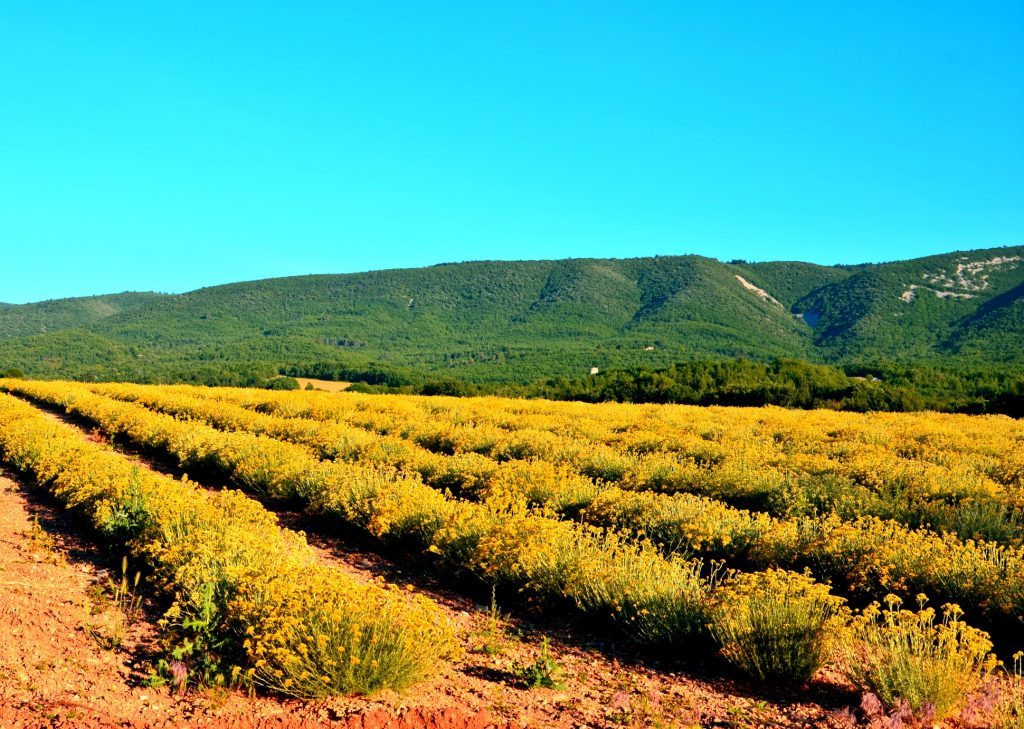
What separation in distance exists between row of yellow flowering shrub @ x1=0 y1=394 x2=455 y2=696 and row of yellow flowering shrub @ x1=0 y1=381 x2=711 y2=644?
1051 millimetres

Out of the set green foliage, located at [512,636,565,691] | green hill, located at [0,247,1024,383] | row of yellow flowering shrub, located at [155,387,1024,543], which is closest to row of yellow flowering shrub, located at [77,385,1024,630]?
row of yellow flowering shrub, located at [155,387,1024,543]

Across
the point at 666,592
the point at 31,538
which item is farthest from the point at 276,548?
the point at 31,538

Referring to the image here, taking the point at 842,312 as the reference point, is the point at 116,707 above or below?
below

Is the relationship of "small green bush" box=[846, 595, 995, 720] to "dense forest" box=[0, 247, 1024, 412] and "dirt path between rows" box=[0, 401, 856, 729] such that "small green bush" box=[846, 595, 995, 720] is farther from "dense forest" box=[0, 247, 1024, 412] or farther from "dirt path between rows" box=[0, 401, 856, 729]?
"dense forest" box=[0, 247, 1024, 412]

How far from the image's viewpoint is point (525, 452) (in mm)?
14141

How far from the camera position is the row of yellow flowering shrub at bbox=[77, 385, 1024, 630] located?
620cm

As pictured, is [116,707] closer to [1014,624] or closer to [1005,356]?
[1014,624]

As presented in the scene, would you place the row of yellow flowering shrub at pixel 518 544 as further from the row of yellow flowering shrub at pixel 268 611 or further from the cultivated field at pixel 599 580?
the row of yellow flowering shrub at pixel 268 611

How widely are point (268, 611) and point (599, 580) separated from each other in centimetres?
284

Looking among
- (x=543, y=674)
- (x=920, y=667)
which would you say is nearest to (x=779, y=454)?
(x=920, y=667)

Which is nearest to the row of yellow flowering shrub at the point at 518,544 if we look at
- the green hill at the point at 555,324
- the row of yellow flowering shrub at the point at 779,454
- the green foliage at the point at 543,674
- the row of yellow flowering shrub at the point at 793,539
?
the row of yellow flowering shrub at the point at 793,539

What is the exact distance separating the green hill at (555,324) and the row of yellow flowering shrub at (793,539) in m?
91.4

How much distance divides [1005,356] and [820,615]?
118412 millimetres

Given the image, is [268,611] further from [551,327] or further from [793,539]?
[551,327]
